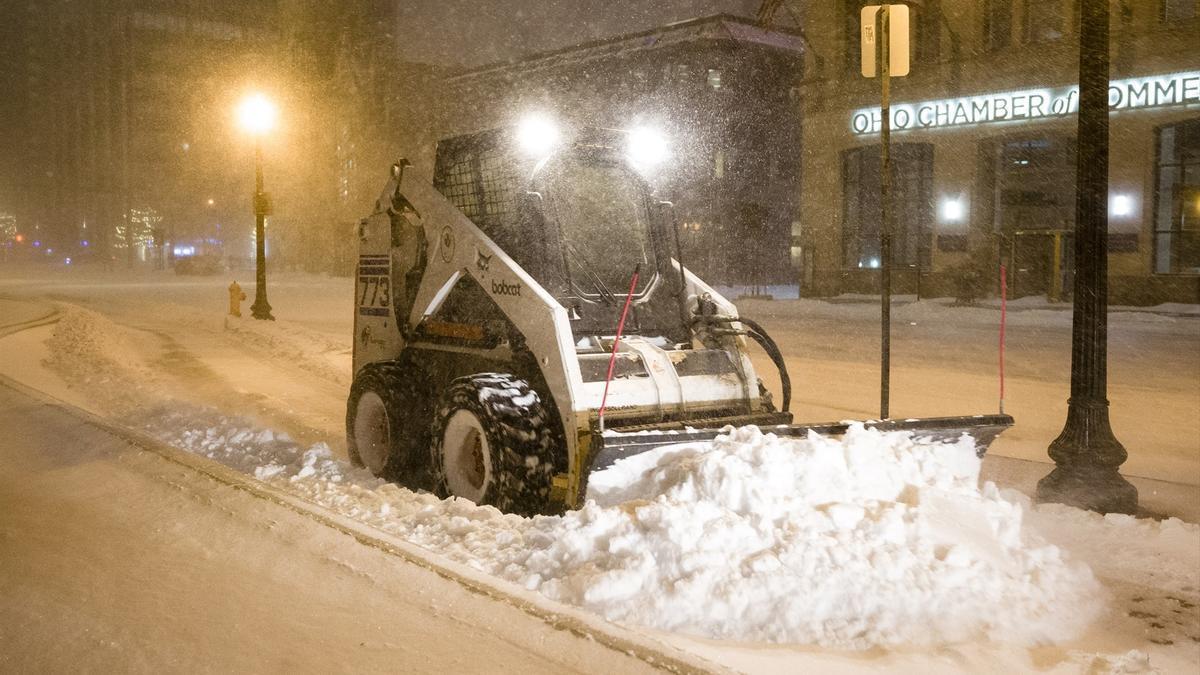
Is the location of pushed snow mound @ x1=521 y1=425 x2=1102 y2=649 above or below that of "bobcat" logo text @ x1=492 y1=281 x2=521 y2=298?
below

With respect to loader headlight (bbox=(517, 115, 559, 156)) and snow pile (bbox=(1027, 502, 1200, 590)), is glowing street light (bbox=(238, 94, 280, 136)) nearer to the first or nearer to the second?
loader headlight (bbox=(517, 115, 559, 156))

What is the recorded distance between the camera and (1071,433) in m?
7.46

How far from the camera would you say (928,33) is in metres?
32.8

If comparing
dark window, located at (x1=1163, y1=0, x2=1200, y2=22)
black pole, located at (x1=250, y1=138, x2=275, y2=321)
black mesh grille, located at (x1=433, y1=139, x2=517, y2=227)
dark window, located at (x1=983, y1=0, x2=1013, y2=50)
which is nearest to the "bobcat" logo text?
black mesh grille, located at (x1=433, y1=139, x2=517, y2=227)

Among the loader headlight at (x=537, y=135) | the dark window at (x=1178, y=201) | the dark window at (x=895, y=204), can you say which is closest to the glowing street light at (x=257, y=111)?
the loader headlight at (x=537, y=135)

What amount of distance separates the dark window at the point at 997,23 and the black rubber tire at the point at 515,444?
28.7 meters

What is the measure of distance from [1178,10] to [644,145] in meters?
25.4

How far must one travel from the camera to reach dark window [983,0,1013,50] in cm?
3069

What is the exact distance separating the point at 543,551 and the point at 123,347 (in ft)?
47.5

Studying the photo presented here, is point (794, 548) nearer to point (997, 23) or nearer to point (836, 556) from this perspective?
point (836, 556)

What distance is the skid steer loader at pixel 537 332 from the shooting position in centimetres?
642

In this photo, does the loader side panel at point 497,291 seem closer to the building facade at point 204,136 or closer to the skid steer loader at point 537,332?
the skid steer loader at point 537,332

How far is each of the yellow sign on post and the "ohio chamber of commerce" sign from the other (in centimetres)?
1868

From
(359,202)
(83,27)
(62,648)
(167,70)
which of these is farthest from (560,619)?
(83,27)
